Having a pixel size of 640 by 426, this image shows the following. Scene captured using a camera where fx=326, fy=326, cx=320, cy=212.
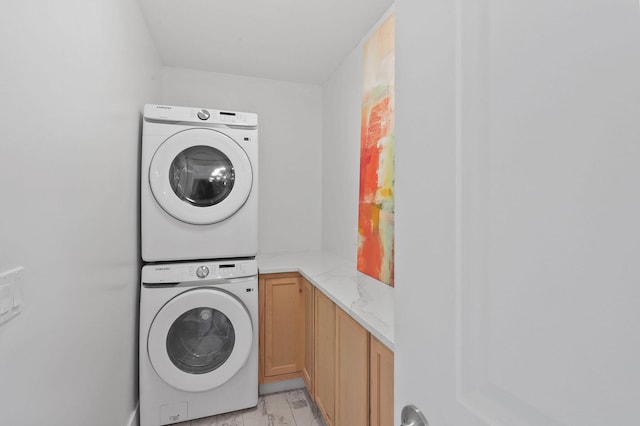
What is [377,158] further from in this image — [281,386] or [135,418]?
[135,418]

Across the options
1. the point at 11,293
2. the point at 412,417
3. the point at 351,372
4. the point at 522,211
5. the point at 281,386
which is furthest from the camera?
the point at 281,386

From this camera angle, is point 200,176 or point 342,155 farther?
point 342,155

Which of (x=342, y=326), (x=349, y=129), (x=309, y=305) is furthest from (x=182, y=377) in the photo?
(x=349, y=129)

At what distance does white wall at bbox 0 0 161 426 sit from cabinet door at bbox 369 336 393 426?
1017mm

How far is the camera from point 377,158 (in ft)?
6.51

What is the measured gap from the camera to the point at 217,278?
2012 millimetres

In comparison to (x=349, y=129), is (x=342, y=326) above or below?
below

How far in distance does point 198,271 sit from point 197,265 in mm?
37

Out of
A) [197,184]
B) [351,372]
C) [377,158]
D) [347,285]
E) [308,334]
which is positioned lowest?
[308,334]

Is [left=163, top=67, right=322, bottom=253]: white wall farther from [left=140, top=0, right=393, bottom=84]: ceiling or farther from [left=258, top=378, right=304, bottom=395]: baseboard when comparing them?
[left=258, top=378, right=304, bottom=395]: baseboard

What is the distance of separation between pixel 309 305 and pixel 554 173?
195 centimetres

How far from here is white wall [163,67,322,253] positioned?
9.50ft

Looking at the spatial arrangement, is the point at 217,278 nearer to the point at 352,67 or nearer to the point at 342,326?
the point at 342,326

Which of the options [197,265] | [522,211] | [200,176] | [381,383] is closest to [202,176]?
[200,176]
